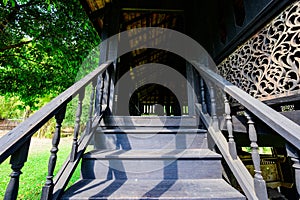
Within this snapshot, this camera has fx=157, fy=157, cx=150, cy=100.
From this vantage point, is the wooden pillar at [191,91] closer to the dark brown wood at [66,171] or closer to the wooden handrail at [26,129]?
the dark brown wood at [66,171]

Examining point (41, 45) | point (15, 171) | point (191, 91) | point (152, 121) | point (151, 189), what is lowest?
point (151, 189)

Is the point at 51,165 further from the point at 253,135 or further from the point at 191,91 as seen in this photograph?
the point at 191,91

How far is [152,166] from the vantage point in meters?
1.33

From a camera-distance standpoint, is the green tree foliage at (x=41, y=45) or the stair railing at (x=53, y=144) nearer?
the stair railing at (x=53, y=144)

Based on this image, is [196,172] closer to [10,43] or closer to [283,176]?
[283,176]

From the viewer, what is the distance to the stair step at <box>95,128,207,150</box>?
1.64 m

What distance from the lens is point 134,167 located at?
4.37 ft

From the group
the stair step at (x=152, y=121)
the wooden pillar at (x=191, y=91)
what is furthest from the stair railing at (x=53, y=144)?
the wooden pillar at (x=191, y=91)

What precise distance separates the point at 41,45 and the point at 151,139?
309 cm

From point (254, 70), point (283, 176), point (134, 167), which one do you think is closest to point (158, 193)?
point (134, 167)

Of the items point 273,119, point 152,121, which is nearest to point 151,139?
point 152,121

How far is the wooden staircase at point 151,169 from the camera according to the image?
3.48 feet

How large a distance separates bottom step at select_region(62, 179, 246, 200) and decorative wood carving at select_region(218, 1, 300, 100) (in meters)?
0.79

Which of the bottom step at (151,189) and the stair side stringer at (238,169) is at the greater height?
the stair side stringer at (238,169)
